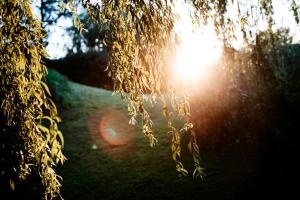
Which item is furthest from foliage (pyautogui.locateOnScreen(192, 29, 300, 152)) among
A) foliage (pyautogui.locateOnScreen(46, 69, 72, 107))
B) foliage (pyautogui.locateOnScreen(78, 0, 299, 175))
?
foliage (pyautogui.locateOnScreen(46, 69, 72, 107))

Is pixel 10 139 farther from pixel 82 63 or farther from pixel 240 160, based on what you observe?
pixel 82 63

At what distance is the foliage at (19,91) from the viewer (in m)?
1.88

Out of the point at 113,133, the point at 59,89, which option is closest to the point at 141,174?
the point at 113,133

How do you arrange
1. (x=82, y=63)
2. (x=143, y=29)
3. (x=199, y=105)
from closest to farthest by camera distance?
(x=143, y=29) → (x=199, y=105) → (x=82, y=63)

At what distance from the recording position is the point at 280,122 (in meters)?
6.54

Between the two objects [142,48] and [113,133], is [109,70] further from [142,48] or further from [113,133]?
[113,133]

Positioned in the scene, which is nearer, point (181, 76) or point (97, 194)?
point (181, 76)

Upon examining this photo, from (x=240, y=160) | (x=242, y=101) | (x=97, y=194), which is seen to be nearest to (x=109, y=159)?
(x=97, y=194)

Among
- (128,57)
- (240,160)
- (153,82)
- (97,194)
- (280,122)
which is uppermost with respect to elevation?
(128,57)

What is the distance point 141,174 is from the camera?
6.29 meters

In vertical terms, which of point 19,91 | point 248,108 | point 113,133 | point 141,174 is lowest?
point 141,174

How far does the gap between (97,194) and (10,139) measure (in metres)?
4.09

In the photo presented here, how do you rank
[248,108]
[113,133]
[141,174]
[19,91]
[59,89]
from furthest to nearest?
[59,89]
[113,133]
[248,108]
[141,174]
[19,91]

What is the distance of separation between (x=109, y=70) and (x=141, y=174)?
451 cm
